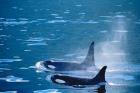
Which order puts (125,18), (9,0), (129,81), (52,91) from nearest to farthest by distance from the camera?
(52,91) → (129,81) → (125,18) → (9,0)

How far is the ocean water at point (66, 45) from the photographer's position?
4291 cm

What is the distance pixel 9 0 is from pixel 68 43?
82027mm

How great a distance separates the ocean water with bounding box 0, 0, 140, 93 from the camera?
1689 inches

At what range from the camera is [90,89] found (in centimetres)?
4056

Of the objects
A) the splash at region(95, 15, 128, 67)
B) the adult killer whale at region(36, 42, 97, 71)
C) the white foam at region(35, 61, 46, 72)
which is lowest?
the splash at region(95, 15, 128, 67)

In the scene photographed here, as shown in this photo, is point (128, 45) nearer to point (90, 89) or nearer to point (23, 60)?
point (23, 60)

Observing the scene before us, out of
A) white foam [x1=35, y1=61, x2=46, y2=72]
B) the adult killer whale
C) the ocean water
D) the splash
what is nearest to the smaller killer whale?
the ocean water

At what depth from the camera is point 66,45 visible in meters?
64.2

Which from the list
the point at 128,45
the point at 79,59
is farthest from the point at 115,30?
the point at 79,59

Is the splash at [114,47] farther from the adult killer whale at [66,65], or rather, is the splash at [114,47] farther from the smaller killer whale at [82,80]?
the smaller killer whale at [82,80]

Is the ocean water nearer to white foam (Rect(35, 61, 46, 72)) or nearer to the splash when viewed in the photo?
the splash

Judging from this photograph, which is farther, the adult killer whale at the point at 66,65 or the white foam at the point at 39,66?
the white foam at the point at 39,66

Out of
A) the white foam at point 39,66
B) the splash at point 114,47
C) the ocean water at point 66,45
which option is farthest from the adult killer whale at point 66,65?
the splash at point 114,47

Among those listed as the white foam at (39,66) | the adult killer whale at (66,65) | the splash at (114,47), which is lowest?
the splash at (114,47)
